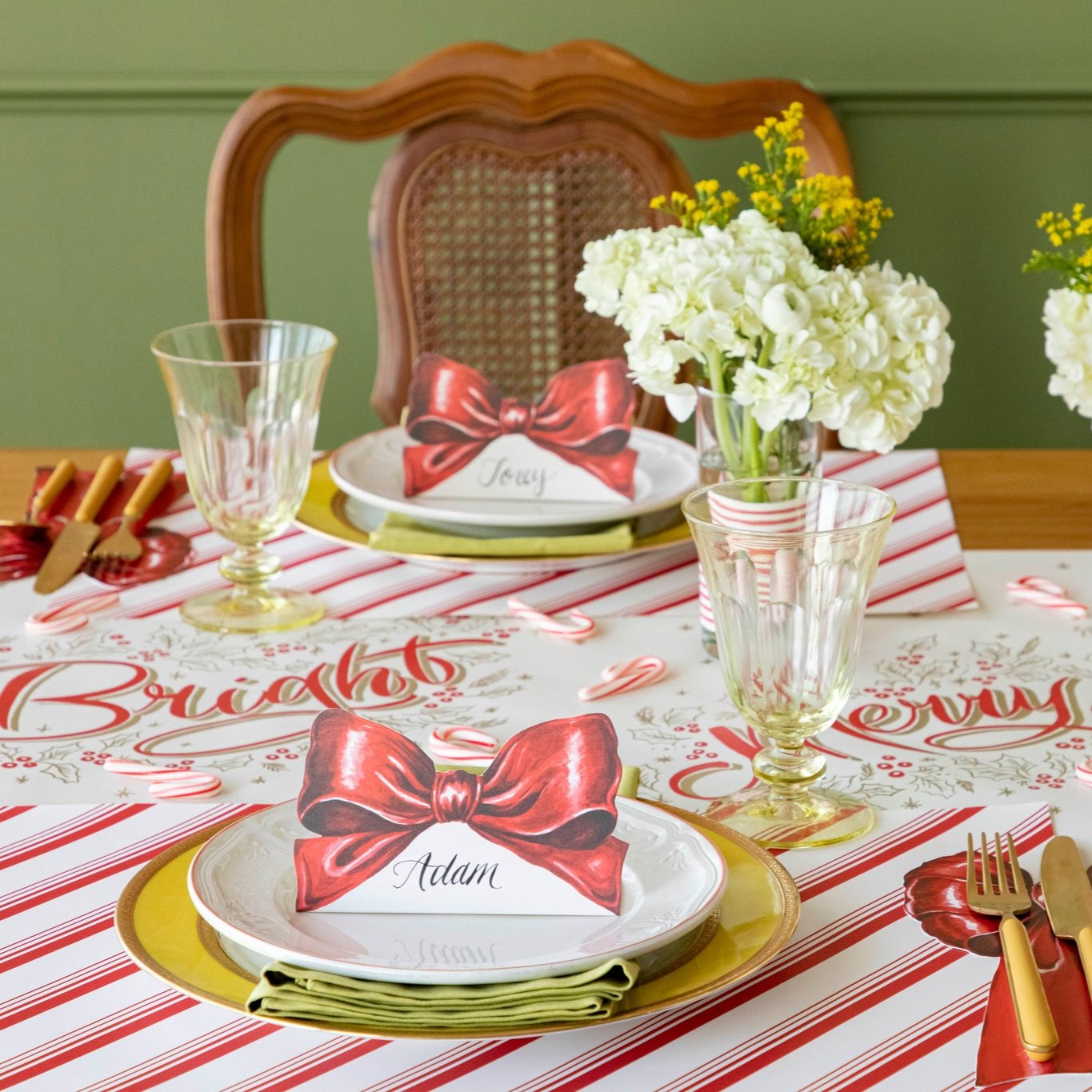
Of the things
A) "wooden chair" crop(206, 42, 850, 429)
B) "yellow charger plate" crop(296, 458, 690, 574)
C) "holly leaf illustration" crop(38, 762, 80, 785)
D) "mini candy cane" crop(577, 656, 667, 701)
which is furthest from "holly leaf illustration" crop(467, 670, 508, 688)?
"wooden chair" crop(206, 42, 850, 429)

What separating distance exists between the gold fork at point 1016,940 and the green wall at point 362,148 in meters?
1.87

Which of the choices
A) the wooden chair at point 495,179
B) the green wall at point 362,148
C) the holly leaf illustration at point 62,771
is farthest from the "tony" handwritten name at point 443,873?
the green wall at point 362,148

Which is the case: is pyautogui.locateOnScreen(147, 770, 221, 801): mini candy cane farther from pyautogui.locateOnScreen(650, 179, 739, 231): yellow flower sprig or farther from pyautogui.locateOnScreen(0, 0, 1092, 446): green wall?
pyautogui.locateOnScreen(0, 0, 1092, 446): green wall

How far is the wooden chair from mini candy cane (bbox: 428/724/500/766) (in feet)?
3.08

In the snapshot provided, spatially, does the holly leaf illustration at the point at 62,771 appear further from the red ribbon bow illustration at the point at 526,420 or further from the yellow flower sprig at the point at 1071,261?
the yellow flower sprig at the point at 1071,261

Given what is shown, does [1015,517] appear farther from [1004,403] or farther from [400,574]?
[1004,403]

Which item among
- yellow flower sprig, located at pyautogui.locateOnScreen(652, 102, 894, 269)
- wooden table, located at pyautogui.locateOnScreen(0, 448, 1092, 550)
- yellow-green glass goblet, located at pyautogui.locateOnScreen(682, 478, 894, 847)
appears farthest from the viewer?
wooden table, located at pyautogui.locateOnScreen(0, 448, 1092, 550)

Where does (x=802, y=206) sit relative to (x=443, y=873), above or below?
above

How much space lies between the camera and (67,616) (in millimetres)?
1131

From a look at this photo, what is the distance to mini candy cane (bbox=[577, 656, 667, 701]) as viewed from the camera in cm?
100

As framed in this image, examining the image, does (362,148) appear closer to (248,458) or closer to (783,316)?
(248,458)

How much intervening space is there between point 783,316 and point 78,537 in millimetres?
660

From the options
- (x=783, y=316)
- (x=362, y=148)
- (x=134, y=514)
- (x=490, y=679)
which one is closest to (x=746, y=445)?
(x=783, y=316)

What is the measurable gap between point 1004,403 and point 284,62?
1.35 meters
